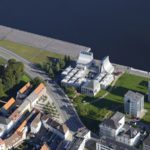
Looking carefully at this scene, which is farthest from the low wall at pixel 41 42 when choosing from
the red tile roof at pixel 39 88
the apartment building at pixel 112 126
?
the apartment building at pixel 112 126

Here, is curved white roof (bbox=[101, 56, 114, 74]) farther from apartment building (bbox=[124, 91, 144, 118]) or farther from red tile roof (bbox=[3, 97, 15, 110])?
red tile roof (bbox=[3, 97, 15, 110])

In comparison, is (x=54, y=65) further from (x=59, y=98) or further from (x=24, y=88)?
(x=24, y=88)

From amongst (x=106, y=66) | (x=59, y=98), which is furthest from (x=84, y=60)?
(x=59, y=98)

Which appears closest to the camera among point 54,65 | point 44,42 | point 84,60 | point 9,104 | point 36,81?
point 9,104

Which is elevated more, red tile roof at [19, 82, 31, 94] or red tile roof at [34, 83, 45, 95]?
red tile roof at [34, 83, 45, 95]

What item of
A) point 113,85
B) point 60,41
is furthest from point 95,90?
point 60,41

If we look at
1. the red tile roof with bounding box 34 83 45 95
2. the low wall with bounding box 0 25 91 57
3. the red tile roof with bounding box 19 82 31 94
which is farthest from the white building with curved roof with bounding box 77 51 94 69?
the red tile roof with bounding box 19 82 31 94
